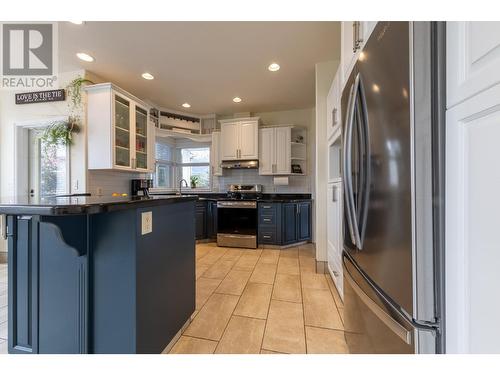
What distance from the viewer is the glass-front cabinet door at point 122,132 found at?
10.2 ft

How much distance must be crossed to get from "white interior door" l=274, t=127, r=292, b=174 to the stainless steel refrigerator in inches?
136

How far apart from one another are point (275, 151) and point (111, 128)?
283 centimetres

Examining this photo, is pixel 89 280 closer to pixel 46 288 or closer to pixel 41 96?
pixel 46 288

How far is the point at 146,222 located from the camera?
123 centimetres

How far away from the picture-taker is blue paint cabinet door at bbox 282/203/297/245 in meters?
4.11

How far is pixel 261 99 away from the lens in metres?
4.23

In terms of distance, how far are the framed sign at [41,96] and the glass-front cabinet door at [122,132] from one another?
2.42 feet

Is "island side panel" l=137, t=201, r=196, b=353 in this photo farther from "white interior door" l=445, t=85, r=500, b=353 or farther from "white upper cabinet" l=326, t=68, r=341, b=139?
"white upper cabinet" l=326, t=68, r=341, b=139

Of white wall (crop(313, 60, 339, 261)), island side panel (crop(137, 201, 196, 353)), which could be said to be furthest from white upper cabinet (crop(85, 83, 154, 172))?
white wall (crop(313, 60, 339, 261))

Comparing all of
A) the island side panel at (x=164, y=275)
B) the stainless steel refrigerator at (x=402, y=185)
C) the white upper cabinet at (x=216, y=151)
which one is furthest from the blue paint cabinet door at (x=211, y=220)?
the stainless steel refrigerator at (x=402, y=185)

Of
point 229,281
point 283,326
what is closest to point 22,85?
point 229,281
